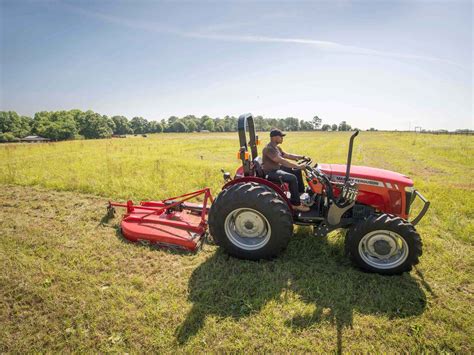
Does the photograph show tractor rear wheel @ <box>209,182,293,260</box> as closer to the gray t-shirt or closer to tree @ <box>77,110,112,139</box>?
the gray t-shirt

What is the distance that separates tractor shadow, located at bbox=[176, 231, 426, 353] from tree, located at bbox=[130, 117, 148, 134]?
119 m

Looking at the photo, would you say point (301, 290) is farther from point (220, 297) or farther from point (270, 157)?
point (270, 157)

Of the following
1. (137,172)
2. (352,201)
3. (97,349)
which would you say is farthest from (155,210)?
(137,172)

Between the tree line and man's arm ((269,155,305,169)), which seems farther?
the tree line

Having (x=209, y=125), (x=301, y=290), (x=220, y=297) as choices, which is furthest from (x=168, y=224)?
(x=209, y=125)

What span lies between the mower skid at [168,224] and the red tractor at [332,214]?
620 mm

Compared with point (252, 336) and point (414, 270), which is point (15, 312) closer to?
point (252, 336)

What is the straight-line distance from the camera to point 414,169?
11750 mm

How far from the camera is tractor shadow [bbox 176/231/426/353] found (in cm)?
291

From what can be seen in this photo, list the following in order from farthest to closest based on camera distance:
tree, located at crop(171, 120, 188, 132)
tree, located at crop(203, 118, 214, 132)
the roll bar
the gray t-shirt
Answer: tree, located at crop(171, 120, 188, 132)
tree, located at crop(203, 118, 214, 132)
the gray t-shirt
the roll bar

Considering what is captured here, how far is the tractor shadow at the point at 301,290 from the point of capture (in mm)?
2908

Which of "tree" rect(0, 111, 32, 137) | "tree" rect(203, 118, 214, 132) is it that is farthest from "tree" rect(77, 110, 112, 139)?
"tree" rect(203, 118, 214, 132)

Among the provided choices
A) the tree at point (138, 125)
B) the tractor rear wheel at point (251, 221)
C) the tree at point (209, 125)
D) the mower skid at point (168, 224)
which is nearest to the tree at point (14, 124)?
the tree at point (138, 125)

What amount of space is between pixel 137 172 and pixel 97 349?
25.2 ft
